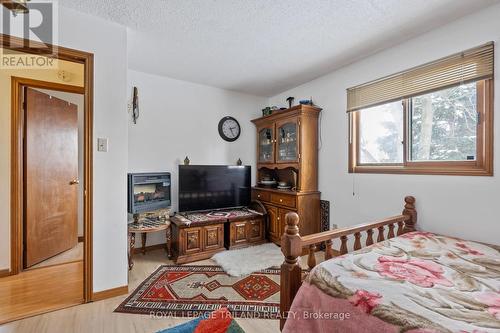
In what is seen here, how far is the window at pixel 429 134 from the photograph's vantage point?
188 centimetres

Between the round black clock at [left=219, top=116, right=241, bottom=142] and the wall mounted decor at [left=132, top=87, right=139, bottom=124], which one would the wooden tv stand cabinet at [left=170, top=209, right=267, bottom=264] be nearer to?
the round black clock at [left=219, top=116, right=241, bottom=142]

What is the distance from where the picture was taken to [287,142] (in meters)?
3.42

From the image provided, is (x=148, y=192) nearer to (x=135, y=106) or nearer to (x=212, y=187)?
(x=212, y=187)

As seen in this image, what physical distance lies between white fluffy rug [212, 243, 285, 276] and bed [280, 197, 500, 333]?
1.18m

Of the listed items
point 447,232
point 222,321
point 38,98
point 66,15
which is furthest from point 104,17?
point 447,232

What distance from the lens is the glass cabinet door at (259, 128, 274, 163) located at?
371 cm

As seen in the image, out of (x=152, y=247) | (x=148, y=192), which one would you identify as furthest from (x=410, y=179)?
(x=152, y=247)

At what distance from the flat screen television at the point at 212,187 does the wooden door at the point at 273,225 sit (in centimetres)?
39

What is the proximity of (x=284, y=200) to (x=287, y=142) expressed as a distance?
85 cm

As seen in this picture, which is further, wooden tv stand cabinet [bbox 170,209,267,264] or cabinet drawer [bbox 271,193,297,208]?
cabinet drawer [bbox 271,193,297,208]

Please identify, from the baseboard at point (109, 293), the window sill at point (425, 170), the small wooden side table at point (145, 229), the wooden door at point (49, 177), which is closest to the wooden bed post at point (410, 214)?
the window sill at point (425, 170)

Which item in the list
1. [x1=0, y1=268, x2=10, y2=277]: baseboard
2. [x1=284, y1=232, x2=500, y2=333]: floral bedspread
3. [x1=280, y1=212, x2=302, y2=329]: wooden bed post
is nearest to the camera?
[x1=284, y1=232, x2=500, y2=333]: floral bedspread

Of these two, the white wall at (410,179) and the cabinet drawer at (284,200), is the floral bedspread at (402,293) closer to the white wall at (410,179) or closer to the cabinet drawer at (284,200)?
the white wall at (410,179)

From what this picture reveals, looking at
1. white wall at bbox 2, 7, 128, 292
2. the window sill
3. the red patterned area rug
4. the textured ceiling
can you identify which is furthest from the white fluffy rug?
the textured ceiling
